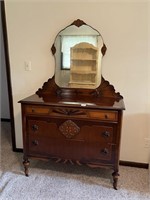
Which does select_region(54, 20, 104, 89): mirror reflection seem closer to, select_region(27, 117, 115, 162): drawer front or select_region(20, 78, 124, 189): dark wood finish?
select_region(20, 78, 124, 189): dark wood finish

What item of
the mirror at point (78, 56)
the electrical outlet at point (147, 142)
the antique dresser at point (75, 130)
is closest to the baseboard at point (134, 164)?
the electrical outlet at point (147, 142)

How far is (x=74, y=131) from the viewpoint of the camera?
6.66ft

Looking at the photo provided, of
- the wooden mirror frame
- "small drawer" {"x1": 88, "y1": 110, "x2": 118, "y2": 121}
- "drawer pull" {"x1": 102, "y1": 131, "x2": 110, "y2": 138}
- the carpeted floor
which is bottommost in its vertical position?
the carpeted floor

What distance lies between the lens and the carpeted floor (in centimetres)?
195

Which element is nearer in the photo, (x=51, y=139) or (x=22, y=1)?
(x=51, y=139)

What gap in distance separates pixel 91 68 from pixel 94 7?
67 centimetres

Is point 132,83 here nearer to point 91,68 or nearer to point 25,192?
point 91,68

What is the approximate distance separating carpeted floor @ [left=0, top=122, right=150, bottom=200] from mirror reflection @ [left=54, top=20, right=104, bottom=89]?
1.01 m

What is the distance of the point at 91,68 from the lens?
236cm

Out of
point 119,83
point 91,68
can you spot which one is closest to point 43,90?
point 91,68

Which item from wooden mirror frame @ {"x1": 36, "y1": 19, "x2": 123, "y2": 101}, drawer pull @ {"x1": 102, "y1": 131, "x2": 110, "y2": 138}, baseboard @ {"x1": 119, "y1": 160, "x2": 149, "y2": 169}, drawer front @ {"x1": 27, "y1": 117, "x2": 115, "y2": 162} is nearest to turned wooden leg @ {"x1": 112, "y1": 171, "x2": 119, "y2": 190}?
drawer front @ {"x1": 27, "y1": 117, "x2": 115, "y2": 162}

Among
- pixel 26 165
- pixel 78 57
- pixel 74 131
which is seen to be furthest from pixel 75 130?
pixel 78 57

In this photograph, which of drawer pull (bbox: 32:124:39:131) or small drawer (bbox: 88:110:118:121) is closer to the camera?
small drawer (bbox: 88:110:118:121)

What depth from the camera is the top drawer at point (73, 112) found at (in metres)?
1.93
